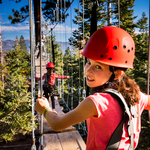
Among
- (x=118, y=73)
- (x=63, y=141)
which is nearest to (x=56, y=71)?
(x=63, y=141)

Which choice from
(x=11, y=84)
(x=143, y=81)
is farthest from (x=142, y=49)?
(x=11, y=84)

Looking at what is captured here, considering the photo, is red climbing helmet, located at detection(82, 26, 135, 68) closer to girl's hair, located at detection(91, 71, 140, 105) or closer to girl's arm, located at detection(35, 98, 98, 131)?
girl's hair, located at detection(91, 71, 140, 105)

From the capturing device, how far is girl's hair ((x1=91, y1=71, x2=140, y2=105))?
655mm

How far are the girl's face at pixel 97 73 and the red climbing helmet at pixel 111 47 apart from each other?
31 mm

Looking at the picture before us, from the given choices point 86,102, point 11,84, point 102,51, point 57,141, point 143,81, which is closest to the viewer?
point 86,102

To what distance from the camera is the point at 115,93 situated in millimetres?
613

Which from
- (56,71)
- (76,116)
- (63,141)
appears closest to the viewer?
(76,116)

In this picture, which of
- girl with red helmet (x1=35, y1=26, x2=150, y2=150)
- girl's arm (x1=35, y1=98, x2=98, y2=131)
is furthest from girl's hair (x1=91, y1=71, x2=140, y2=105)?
girl's arm (x1=35, y1=98, x2=98, y2=131)

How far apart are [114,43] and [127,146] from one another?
0.44m

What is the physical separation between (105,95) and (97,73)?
0.11 meters

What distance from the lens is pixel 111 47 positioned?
685 millimetres

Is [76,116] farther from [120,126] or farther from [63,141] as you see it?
[63,141]

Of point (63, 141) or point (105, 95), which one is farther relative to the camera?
point (63, 141)

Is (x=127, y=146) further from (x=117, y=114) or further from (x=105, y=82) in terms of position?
(x=105, y=82)
